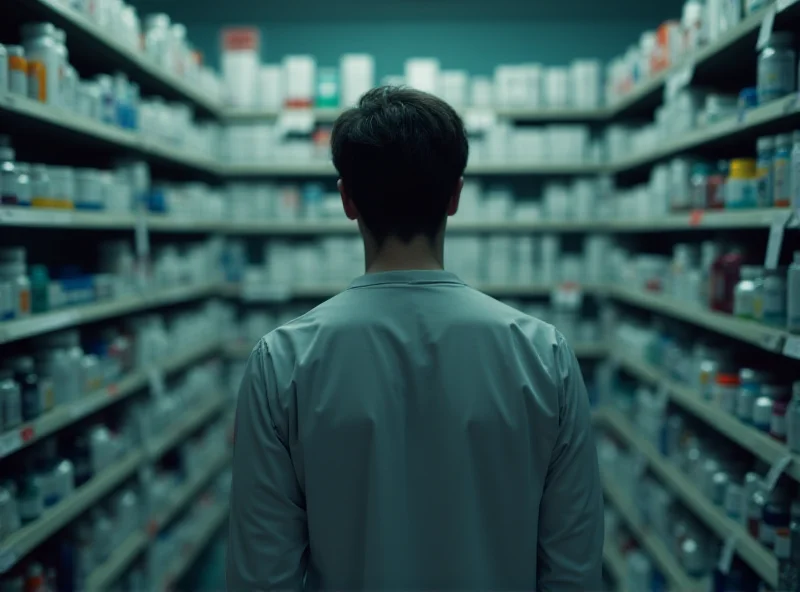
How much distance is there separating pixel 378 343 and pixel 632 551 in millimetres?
3527

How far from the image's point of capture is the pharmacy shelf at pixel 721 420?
220cm

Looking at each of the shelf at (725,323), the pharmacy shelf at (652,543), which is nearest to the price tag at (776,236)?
the shelf at (725,323)

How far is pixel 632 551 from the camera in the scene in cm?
422

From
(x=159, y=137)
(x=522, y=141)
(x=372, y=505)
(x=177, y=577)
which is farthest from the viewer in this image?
(x=522, y=141)

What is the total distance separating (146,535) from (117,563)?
1.47 ft

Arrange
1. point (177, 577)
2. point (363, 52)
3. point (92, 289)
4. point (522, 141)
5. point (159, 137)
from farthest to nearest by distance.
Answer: point (363, 52), point (522, 141), point (177, 577), point (159, 137), point (92, 289)

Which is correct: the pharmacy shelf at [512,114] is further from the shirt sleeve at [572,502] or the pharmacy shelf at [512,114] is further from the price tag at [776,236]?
the shirt sleeve at [572,502]

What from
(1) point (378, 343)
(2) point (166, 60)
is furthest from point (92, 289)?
(1) point (378, 343)

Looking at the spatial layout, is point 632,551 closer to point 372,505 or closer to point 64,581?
point 64,581

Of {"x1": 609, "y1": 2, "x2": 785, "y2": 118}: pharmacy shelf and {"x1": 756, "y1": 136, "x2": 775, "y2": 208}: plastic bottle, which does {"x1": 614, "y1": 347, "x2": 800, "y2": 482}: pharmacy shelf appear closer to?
{"x1": 756, "y1": 136, "x2": 775, "y2": 208}: plastic bottle

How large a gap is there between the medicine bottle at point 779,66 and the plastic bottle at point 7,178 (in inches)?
93.8

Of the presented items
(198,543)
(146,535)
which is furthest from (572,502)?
(198,543)

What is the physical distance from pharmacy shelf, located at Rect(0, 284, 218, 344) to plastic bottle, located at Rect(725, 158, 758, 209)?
246 cm

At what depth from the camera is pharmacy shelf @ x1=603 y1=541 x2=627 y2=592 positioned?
4250 millimetres
